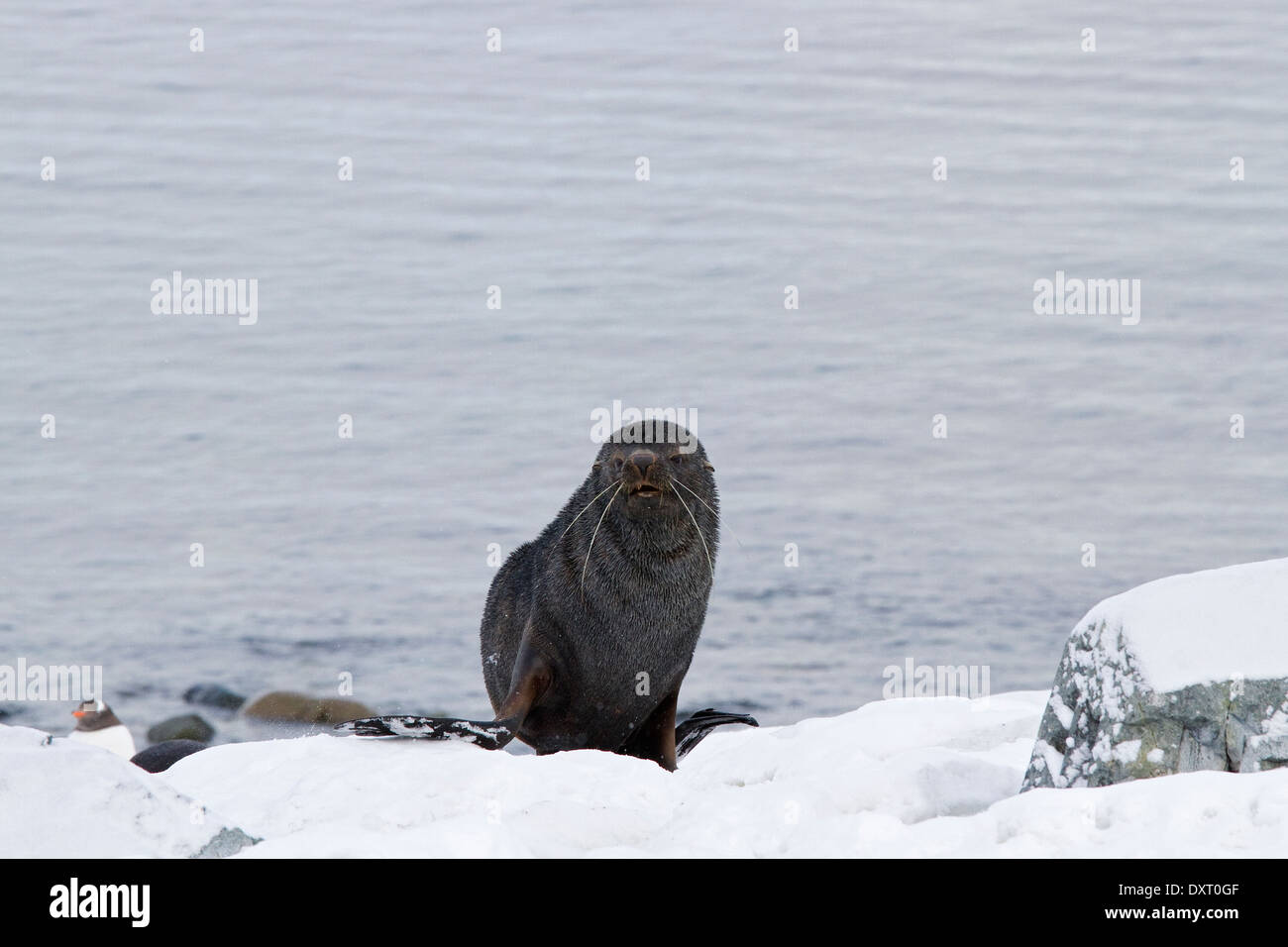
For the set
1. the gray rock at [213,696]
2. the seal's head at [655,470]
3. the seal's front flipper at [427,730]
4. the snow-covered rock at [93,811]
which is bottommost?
the gray rock at [213,696]

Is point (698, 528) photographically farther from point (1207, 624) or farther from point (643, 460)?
point (1207, 624)

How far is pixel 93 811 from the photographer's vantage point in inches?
192

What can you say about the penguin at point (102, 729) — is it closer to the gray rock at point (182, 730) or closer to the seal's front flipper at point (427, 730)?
the gray rock at point (182, 730)

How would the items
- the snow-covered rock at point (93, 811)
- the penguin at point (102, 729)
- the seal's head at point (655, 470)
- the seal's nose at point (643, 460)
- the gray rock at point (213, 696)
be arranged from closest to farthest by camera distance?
Result: the snow-covered rock at point (93, 811) < the seal's nose at point (643, 460) < the seal's head at point (655, 470) < the penguin at point (102, 729) < the gray rock at point (213, 696)

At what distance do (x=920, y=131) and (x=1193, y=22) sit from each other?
13.3 meters

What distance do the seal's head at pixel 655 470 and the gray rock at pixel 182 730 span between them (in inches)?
280

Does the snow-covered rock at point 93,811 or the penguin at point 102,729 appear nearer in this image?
the snow-covered rock at point 93,811

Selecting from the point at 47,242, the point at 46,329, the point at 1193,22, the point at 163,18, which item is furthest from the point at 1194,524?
the point at 163,18

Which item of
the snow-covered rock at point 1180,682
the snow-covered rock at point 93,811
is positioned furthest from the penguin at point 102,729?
the snow-covered rock at point 1180,682

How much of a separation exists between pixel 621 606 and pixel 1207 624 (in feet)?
11.6

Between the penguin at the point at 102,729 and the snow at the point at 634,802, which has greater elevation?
the snow at the point at 634,802

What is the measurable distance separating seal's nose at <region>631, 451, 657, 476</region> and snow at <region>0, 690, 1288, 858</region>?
136cm

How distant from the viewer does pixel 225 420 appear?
2391 cm

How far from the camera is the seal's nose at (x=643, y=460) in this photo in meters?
7.87
